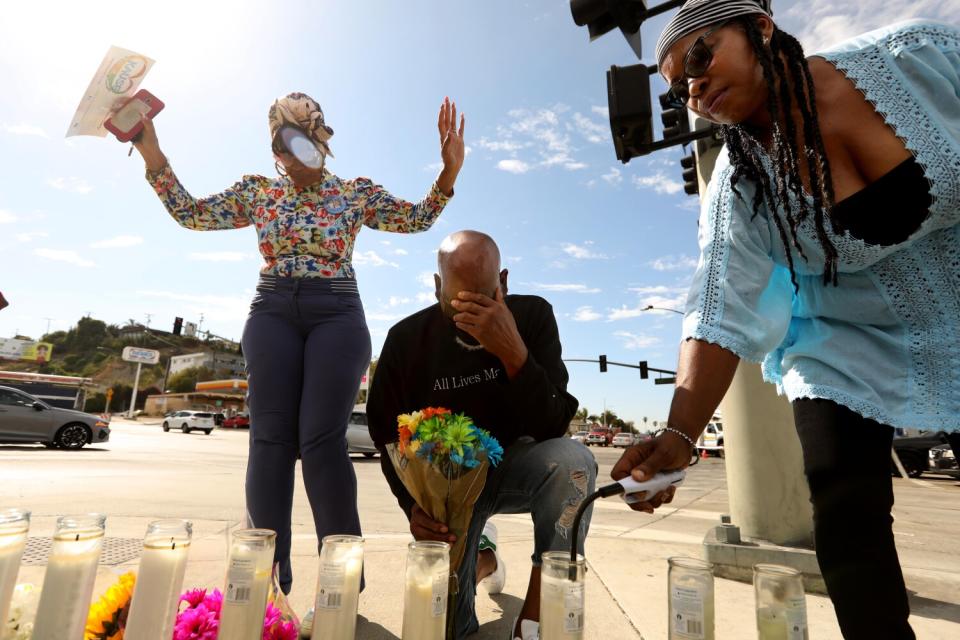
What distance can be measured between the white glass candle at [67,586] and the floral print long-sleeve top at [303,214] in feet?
4.39

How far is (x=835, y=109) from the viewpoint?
50.1 inches

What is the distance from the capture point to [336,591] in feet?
3.32

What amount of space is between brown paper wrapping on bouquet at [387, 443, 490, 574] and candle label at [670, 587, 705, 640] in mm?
560

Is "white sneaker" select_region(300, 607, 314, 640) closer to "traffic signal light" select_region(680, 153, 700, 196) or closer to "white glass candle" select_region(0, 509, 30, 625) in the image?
"white glass candle" select_region(0, 509, 30, 625)

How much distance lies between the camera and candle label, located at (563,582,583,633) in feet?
3.14

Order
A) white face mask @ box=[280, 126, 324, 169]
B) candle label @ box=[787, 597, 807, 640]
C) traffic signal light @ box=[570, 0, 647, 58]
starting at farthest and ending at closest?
traffic signal light @ box=[570, 0, 647, 58] → white face mask @ box=[280, 126, 324, 169] → candle label @ box=[787, 597, 807, 640]

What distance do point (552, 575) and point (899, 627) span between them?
0.71 m

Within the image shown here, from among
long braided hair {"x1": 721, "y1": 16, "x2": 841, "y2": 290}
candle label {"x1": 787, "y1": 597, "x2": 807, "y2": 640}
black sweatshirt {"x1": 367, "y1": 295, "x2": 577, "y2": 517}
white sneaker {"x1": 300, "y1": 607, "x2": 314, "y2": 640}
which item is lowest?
white sneaker {"x1": 300, "y1": 607, "x2": 314, "y2": 640}

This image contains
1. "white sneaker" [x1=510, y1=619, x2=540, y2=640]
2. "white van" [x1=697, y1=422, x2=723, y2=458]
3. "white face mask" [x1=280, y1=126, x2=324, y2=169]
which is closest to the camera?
"white sneaker" [x1=510, y1=619, x2=540, y2=640]

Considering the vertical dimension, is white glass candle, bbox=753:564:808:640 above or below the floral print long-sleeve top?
below

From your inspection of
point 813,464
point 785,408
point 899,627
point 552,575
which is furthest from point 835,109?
point 785,408

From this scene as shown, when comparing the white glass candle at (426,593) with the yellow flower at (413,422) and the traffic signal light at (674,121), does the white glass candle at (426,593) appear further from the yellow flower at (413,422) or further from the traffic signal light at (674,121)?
the traffic signal light at (674,121)

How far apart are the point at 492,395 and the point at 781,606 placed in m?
1.17

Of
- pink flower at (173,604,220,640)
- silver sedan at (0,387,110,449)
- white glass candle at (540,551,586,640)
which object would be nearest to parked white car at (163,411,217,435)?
silver sedan at (0,387,110,449)
